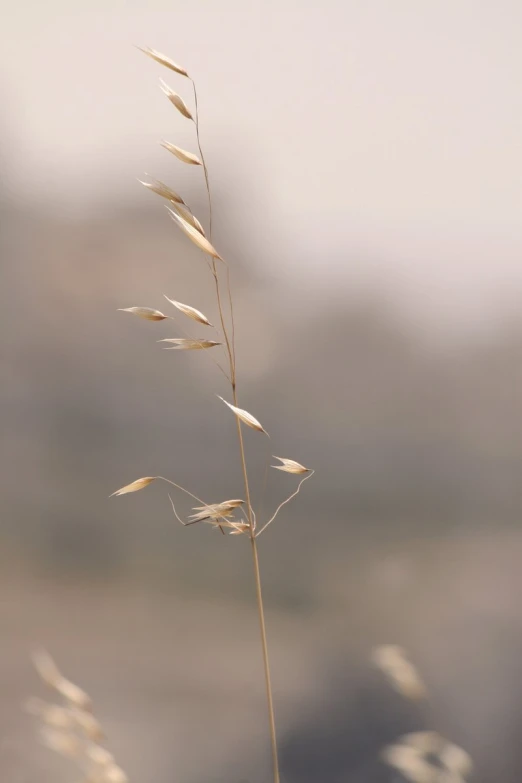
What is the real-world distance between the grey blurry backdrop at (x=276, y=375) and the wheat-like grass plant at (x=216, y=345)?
0.02m

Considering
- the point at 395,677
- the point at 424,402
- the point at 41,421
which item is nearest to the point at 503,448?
the point at 424,402

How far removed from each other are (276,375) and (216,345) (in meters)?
0.10

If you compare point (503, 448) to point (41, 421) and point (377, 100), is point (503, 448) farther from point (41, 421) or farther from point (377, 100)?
point (41, 421)

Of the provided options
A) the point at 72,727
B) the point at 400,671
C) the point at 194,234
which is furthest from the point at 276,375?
the point at 72,727

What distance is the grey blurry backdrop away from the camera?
2.24 ft

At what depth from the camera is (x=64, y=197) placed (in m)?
0.72

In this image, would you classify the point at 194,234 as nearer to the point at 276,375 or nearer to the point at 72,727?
the point at 276,375

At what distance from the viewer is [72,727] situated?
699 millimetres

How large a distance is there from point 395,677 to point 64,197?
0.65 m

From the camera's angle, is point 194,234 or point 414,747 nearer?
point 194,234

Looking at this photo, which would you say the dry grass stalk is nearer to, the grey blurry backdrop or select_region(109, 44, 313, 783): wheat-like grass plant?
the grey blurry backdrop

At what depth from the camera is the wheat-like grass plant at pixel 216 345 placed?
1.81ft

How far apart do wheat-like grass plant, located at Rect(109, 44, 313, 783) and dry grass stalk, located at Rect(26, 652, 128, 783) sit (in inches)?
7.4

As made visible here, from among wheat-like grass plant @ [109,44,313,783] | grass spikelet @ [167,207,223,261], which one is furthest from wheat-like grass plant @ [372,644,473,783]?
grass spikelet @ [167,207,223,261]
